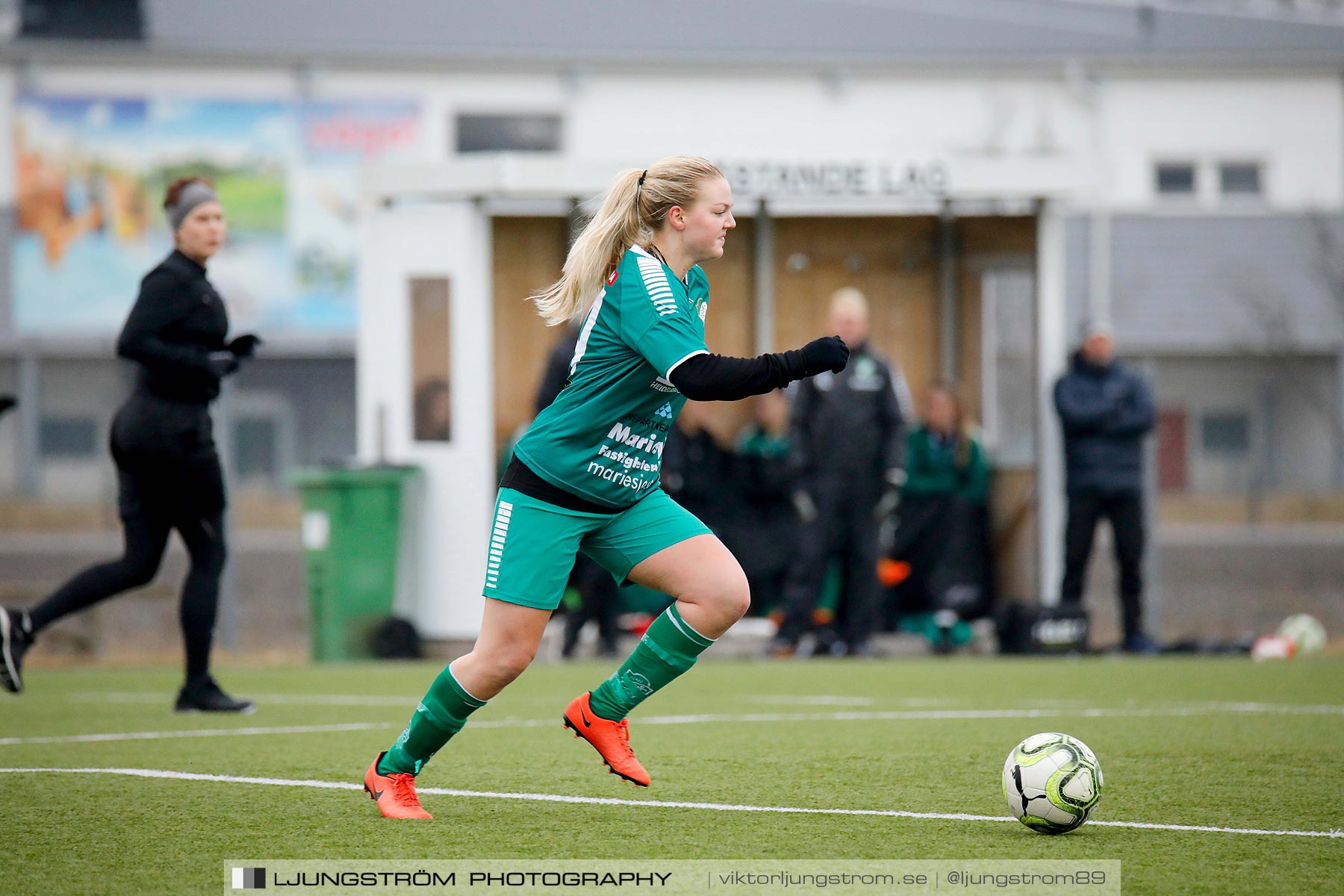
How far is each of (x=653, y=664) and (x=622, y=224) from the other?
1.23 meters

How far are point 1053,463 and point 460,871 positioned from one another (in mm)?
8981

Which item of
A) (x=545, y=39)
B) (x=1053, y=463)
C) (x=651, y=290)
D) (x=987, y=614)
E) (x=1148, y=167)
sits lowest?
(x=987, y=614)

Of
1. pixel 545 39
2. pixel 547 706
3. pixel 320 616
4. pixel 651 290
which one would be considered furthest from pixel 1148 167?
pixel 651 290


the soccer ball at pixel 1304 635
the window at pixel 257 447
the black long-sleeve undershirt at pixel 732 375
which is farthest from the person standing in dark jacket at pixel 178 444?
the window at pixel 257 447

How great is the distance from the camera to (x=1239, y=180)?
26.7 metres

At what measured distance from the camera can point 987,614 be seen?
1262 cm

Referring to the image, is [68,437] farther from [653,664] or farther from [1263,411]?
[1263,411]

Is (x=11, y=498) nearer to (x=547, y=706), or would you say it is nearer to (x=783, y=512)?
(x=783, y=512)

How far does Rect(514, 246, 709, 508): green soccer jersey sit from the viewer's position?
4655 mm

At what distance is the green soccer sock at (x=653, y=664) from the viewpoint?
195 inches

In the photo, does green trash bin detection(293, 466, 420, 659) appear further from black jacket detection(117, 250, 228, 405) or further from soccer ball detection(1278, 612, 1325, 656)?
soccer ball detection(1278, 612, 1325, 656)

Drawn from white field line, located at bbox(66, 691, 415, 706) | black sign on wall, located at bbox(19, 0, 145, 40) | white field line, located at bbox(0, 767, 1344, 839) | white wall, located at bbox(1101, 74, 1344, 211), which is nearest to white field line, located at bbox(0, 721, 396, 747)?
white field line, located at bbox(0, 767, 1344, 839)

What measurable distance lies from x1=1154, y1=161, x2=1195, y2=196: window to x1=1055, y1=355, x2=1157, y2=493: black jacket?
626 inches

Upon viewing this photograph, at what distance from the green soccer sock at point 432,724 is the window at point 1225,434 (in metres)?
21.3
